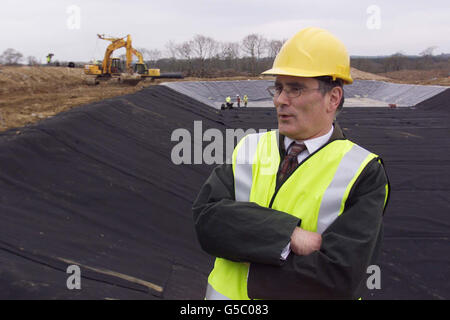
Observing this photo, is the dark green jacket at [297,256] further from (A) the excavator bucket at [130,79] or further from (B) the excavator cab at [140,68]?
(B) the excavator cab at [140,68]

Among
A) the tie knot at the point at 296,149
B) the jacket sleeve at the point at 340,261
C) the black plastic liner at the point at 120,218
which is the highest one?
the tie knot at the point at 296,149

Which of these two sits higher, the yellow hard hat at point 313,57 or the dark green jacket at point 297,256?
the yellow hard hat at point 313,57

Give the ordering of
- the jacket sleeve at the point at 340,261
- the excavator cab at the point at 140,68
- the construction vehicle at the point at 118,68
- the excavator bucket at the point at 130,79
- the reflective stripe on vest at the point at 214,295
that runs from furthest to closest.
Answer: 1. the excavator cab at the point at 140,68
2. the construction vehicle at the point at 118,68
3. the excavator bucket at the point at 130,79
4. the reflective stripe on vest at the point at 214,295
5. the jacket sleeve at the point at 340,261

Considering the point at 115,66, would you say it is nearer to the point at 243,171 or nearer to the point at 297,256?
the point at 243,171

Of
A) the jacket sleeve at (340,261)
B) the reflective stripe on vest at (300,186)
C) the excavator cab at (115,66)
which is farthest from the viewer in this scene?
the excavator cab at (115,66)

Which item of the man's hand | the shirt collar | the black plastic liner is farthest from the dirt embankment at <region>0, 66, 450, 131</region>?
the man's hand

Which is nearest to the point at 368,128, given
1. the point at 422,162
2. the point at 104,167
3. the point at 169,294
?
the point at 422,162

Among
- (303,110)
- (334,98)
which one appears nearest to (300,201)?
(303,110)

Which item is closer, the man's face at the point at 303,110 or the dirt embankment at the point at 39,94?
the man's face at the point at 303,110

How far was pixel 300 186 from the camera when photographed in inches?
57.3

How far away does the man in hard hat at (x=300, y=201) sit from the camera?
4.39 feet

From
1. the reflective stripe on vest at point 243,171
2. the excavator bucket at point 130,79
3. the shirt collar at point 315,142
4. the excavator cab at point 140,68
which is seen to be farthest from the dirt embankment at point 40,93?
the shirt collar at point 315,142

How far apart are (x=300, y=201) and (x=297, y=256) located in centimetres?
23
